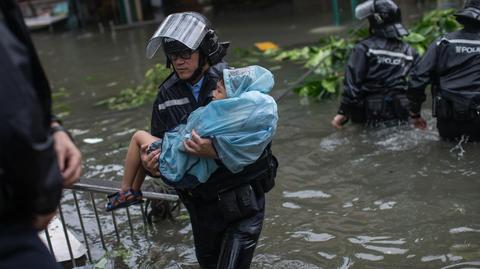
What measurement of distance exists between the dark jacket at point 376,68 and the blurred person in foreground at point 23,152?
16.7ft

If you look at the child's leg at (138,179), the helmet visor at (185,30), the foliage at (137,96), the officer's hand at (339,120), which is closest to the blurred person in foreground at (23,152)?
the helmet visor at (185,30)

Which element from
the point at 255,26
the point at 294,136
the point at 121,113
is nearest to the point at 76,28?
the point at 255,26

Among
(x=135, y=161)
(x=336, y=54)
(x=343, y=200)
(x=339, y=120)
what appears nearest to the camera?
(x=135, y=161)

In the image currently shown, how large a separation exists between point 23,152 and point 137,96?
354 inches

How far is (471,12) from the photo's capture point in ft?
18.4

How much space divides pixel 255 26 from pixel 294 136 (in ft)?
39.3

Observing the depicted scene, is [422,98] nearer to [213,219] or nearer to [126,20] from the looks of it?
[213,219]

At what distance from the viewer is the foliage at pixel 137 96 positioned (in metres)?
10.4

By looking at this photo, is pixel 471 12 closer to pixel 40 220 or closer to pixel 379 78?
pixel 379 78

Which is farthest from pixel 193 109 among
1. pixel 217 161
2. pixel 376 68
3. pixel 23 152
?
pixel 376 68

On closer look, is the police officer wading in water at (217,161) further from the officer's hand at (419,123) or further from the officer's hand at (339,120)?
the officer's hand at (339,120)

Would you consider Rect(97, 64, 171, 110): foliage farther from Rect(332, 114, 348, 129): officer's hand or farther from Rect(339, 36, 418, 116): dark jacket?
Rect(339, 36, 418, 116): dark jacket

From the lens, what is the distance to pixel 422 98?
6207 mm

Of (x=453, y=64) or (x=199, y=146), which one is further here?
(x=453, y=64)
